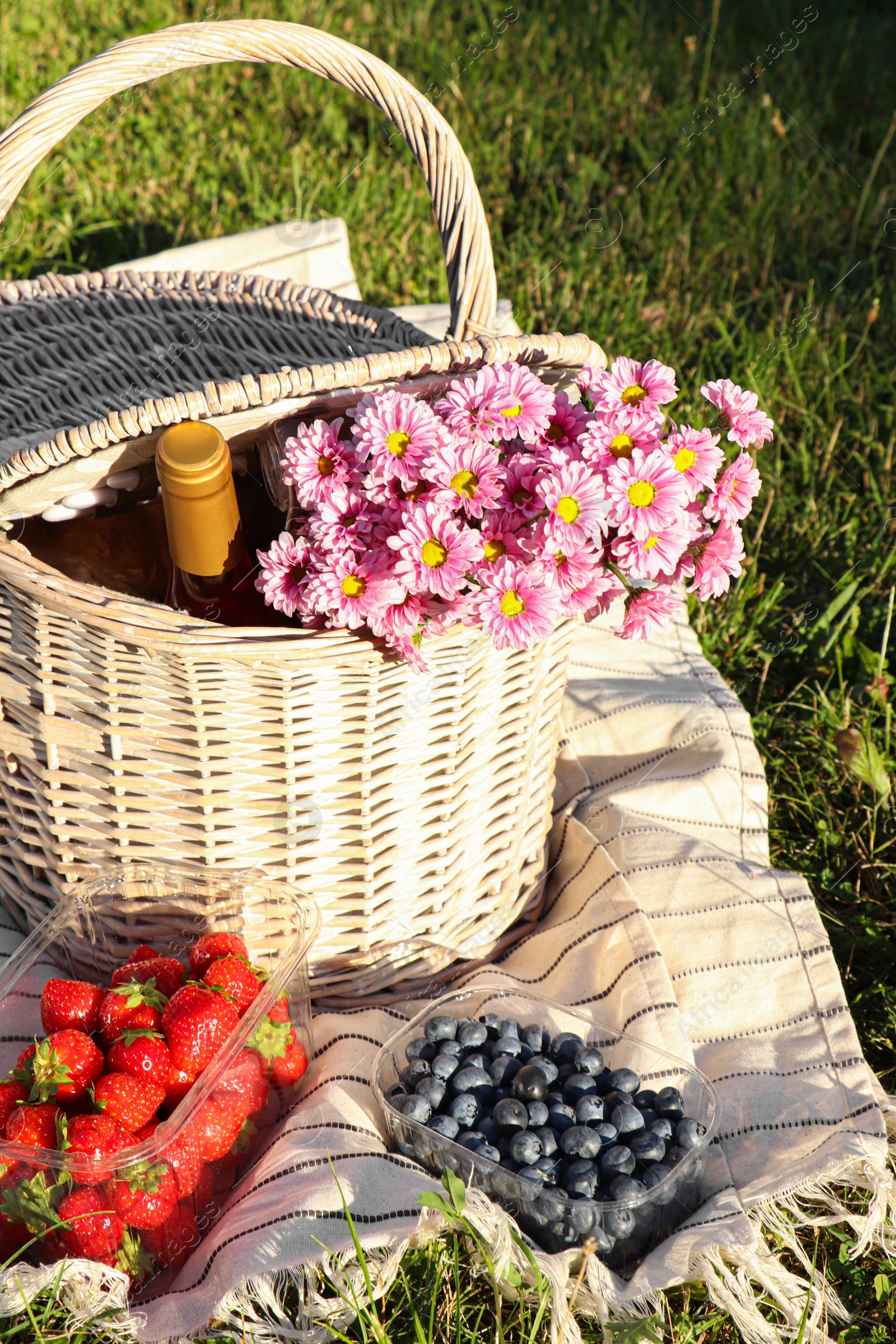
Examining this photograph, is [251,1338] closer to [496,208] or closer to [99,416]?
[99,416]

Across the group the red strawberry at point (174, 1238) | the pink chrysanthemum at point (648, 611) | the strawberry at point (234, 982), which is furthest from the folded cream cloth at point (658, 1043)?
the pink chrysanthemum at point (648, 611)

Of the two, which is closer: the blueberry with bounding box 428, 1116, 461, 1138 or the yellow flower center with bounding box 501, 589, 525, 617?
the yellow flower center with bounding box 501, 589, 525, 617

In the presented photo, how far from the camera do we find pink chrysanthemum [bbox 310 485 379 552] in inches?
35.9

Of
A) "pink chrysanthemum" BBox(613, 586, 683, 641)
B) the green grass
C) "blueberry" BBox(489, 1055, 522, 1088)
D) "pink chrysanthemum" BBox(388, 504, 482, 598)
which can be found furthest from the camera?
the green grass

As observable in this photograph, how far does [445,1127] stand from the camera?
1033mm

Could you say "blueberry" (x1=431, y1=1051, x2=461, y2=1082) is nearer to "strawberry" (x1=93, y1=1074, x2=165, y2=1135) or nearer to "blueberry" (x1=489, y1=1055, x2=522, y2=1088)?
"blueberry" (x1=489, y1=1055, x2=522, y2=1088)

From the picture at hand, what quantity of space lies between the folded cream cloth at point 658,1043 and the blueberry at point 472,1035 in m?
0.11

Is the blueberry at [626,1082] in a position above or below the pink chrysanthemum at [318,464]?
below

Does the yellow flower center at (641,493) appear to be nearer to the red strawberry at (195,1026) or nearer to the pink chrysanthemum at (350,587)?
the pink chrysanthemum at (350,587)

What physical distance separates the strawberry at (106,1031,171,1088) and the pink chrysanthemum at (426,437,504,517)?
55cm

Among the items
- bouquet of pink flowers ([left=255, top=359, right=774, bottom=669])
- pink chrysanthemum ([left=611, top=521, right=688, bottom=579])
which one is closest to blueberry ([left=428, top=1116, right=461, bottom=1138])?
bouquet of pink flowers ([left=255, top=359, right=774, bottom=669])

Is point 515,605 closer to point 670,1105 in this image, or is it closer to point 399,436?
point 399,436

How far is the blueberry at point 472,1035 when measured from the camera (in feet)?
3.67

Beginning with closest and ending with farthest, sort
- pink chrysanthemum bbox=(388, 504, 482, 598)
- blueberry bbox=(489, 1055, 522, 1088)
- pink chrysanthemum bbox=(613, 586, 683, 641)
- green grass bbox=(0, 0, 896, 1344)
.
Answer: pink chrysanthemum bbox=(388, 504, 482, 598) → pink chrysanthemum bbox=(613, 586, 683, 641) → blueberry bbox=(489, 1055, 522, 1088) → green grass bbox=(0, 0, 896, 1344)
